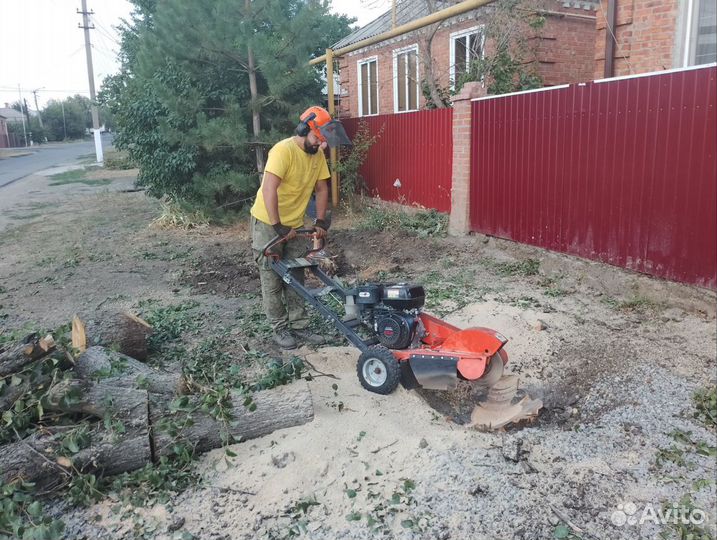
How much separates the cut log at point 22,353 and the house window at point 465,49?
10.0 meters

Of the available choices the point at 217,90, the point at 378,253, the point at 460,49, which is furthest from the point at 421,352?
the point at 460,49

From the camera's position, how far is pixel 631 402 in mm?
4016

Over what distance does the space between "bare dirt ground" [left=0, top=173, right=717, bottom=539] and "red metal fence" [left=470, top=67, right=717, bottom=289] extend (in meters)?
0.31

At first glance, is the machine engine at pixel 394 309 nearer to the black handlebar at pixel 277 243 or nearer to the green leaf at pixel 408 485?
the black handlebar at pixel 277 243

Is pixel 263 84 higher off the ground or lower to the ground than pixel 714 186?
higher

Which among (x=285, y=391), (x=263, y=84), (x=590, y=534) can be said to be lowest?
(x=590, y=534)

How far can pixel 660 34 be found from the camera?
25.0 ft

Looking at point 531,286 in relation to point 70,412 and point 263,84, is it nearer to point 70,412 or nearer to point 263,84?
point 70,412

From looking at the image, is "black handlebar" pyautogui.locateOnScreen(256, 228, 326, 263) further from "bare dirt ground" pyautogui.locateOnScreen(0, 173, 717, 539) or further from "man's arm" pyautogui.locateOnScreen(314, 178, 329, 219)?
"bare dirt ground" pyautogui.locateOnScreen(0, 173, 717, 539)

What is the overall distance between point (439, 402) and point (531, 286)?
2.90 m

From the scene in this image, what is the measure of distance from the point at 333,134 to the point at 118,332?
7.50ft

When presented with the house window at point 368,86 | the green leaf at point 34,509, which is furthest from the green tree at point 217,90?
the green leaf at point 34,509

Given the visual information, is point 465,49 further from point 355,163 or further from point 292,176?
point 292,176

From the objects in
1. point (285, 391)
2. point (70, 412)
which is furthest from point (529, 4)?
point (70, 412)
